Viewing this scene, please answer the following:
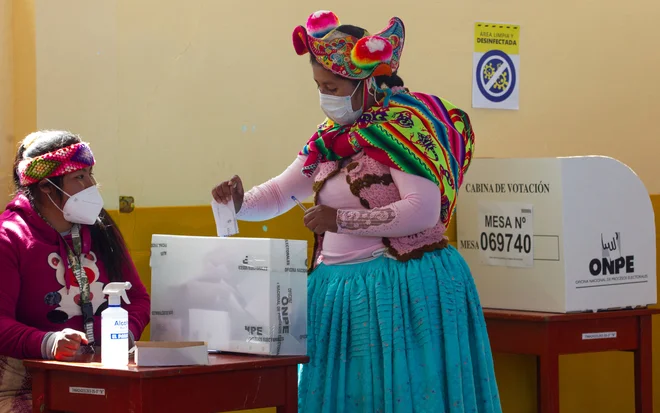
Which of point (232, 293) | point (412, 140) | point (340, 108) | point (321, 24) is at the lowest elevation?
point (232, 293)

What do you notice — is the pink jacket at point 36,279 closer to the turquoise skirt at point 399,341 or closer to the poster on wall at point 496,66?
the turquoise skirt at point 399,341

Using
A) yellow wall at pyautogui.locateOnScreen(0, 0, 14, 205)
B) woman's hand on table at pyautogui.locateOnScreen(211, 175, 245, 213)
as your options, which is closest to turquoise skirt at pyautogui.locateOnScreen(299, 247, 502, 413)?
woman's hand on table at pyautogui.locateOnScreen(211, 175, 245, 213)

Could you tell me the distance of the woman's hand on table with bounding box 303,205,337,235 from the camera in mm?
3088

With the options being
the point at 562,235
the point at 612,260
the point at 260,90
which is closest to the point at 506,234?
the point at 562,235

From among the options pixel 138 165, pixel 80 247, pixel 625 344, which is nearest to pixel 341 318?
pixel 80 247

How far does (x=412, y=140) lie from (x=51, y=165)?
1.17 metres

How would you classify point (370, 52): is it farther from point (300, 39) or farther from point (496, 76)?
point (496, 76)

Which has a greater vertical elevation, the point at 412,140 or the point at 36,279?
the point at 412,140

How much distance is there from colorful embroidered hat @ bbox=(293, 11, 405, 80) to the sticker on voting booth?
1413 mm

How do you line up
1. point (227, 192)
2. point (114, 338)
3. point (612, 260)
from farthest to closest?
point (612, 260), point (227, 192), point (114, 338)

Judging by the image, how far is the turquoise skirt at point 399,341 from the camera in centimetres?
308

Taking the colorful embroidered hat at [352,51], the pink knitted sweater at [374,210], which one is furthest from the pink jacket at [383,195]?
the colorful embroidered hat at [352,51]

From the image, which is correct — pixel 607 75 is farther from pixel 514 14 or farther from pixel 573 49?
→ pixel 514 14

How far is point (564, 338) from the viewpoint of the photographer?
14.1 ft
